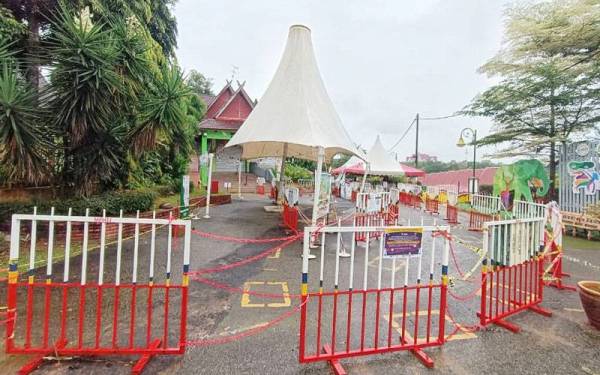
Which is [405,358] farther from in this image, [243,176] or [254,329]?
[243,176]

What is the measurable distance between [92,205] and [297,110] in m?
5.70

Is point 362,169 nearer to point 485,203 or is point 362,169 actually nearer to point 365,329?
point 485,203

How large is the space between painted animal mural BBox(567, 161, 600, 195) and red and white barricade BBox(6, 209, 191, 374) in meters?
12.9

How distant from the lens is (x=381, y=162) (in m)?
17.3

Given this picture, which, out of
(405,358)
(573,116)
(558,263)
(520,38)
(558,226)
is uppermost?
(520,38)

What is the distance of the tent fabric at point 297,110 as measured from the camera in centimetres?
718

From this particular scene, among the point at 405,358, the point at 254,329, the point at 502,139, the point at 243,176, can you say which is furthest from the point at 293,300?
the point at 243,176

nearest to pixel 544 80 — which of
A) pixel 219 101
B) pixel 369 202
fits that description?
pixel 369 202

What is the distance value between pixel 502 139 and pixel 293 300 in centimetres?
1501

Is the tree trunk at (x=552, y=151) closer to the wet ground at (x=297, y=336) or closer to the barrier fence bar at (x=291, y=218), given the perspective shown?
the wet ground at (x=297, y=336)

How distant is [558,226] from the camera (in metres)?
4.84

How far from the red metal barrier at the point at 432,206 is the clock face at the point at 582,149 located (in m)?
5.41

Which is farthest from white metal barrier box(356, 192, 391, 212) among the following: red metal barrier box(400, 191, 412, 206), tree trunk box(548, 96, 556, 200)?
red metal barrier box(400, 191, 412, 206)

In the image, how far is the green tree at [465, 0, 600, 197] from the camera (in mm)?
11461
